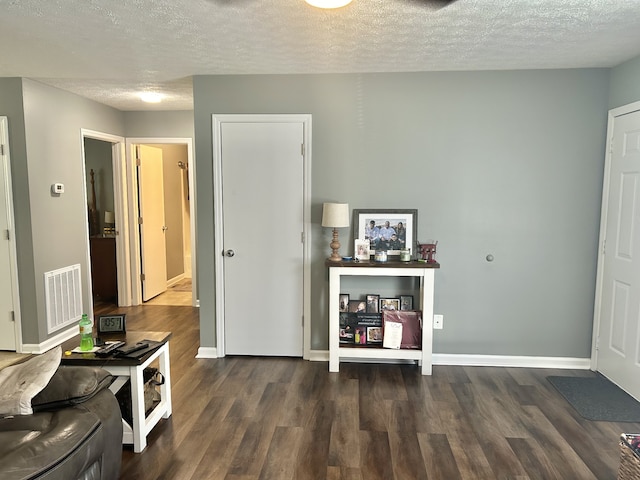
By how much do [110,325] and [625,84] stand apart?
155 inches

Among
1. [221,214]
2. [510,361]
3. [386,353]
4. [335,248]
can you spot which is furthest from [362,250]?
[510,361]

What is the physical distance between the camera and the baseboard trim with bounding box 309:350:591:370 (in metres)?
3.50

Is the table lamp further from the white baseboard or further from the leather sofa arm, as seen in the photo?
the leather sofa arm

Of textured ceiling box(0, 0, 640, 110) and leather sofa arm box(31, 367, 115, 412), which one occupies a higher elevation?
textured ceiling box(0, 0, 640, 110)

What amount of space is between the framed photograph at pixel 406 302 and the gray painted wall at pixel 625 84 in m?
2.15

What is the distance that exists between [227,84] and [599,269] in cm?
338

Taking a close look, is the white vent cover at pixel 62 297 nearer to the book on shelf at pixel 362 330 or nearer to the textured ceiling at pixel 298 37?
the textured ceiling at pixel 298 37

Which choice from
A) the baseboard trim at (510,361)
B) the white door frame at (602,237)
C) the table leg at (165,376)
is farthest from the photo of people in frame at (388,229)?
the table leg at (165,376)

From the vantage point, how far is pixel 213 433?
2.52 m

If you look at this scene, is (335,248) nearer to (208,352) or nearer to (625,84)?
(208,352)

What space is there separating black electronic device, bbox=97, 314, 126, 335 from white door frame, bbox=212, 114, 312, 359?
1.10m

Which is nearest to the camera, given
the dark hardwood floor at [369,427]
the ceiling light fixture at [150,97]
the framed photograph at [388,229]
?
the dark hardwood floor at [369,427]

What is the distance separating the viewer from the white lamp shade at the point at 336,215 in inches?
129

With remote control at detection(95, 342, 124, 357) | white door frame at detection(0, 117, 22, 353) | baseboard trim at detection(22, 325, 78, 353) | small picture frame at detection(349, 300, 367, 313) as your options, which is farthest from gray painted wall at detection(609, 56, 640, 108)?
baseboard trim at detection(22, 325, 78, 353)
